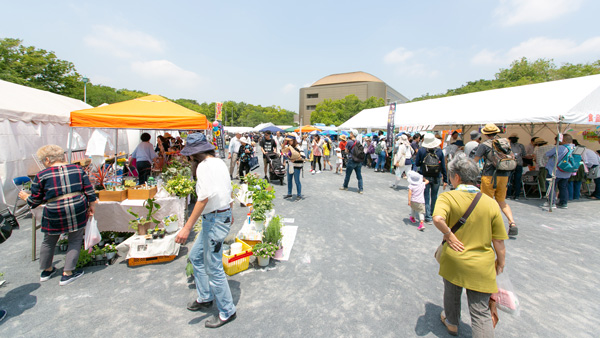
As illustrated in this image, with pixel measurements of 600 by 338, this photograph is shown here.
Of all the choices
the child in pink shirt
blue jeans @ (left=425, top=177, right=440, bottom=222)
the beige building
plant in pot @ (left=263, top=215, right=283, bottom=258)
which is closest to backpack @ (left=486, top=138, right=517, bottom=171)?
blue jeans @ (left=425, top=177, right=440, bottom=222)

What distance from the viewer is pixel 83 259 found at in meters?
3.59

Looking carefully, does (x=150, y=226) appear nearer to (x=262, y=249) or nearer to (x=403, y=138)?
(x=262, y=249)

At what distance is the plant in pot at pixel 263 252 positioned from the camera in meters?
3.57

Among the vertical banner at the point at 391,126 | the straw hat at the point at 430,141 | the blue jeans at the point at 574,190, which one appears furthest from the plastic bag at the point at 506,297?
the vertical banner at the point at 391,126

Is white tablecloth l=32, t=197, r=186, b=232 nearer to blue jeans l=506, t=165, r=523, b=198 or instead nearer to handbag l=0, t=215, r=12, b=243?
handbag l=0, t=215, r=12, b=243

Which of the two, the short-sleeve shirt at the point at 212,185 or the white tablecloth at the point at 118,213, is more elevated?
the short-sleeve shirt at the point at 212,185

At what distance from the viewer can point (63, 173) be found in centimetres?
308

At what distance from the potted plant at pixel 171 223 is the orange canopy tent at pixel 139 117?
1.82m

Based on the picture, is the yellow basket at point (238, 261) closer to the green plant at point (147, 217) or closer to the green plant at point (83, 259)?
the green plant at point (147, 217)

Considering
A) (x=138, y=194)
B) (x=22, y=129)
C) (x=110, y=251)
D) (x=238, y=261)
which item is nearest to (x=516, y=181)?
(x=238, y=261)

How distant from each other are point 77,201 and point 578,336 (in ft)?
18.3

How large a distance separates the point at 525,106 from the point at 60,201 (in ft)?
37.7

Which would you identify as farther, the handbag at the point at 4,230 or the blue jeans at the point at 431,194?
the blue jeans at the point at 431,194

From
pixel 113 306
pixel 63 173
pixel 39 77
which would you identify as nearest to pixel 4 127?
pixel 63 173
